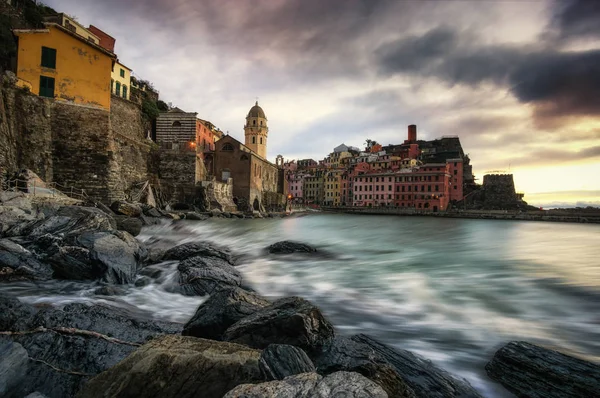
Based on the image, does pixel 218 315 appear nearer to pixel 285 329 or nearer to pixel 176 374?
pixel 285 329

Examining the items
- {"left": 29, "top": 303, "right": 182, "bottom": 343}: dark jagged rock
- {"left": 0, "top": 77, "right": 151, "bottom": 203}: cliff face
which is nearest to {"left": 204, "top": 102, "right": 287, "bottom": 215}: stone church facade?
{"left": 0, "top": 77, "right": 151, "bottom": 203}: cliff face

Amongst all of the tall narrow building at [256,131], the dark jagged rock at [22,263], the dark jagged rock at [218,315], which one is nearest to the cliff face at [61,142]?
the dark jagged rock at [22,263]

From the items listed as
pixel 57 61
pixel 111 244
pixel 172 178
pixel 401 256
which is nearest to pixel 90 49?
pixel 57 61

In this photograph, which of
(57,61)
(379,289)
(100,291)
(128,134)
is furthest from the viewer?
(128,134)

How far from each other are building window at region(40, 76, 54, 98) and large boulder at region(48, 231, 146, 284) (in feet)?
68.0

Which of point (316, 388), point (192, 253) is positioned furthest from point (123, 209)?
point (316, 388)

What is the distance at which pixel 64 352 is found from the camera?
356 cm

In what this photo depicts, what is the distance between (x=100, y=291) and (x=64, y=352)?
3614mm

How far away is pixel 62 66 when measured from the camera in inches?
926

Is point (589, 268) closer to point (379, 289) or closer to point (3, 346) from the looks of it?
point (379, 289)

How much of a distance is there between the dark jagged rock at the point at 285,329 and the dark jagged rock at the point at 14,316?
2.47m

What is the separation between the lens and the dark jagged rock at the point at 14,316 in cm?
388

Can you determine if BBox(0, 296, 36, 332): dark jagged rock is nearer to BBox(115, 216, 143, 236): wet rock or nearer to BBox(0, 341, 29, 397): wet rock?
BBox(0, 341, 29, 397): wet rock

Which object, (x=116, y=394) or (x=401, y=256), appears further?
(x=401, y=256)
